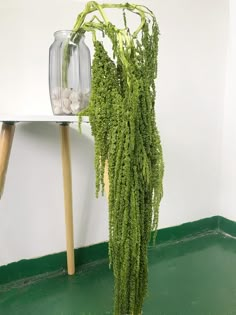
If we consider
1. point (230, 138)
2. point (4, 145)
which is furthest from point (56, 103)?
point (230, 138)

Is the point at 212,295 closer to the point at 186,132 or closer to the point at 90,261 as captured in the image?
the point at 90,261

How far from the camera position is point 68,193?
118 cm

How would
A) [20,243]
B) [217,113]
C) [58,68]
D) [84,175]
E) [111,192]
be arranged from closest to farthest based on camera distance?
[111,192], [58,68], [20,243], [84,175], [217,113]

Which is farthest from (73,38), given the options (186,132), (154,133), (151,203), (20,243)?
(186,132)

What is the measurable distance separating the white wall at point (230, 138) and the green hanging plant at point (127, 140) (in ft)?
3.56

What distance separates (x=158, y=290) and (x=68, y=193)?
48cm

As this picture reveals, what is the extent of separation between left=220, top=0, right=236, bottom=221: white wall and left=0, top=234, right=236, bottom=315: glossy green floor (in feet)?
1.01

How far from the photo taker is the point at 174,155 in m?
1.56

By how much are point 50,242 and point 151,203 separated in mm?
718

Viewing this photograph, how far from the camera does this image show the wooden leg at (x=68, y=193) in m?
1.15

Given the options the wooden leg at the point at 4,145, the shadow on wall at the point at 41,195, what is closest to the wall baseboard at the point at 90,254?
the shadow on wall at the point at 41,195

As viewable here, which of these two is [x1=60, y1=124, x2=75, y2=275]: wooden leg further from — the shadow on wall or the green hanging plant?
the green hanging plant

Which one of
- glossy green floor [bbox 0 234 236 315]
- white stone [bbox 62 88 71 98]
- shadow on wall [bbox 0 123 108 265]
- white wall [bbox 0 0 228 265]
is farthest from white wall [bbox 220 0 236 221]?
white stone [bbox 62 88 71 98]

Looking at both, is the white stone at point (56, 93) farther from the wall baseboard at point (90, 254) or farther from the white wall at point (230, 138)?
the white wall at point (230, 138)
